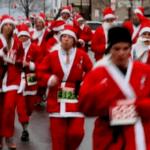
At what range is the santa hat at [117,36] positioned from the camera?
4.27 meters

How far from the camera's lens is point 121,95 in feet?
13.9

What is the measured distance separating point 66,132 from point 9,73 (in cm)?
149

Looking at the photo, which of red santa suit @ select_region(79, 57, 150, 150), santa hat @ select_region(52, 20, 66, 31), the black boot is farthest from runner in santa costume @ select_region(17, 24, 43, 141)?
red santa suit @ select_region(79, 57, 150, 150)

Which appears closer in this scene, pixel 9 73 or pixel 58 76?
pixel 58 76

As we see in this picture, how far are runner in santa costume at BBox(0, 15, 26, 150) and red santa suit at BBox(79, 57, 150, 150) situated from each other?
3.07 m

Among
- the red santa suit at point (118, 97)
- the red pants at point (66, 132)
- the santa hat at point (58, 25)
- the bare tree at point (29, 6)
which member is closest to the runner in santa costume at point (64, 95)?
the red pants at point (66, 132)

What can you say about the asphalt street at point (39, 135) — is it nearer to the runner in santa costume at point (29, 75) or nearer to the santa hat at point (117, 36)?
the runner in santa costume at point (29, 75)

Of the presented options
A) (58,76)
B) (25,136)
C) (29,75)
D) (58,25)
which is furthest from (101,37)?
(58,76)

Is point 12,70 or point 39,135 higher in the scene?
point 12,70

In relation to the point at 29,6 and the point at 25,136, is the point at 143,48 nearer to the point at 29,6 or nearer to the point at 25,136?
the point at 25,136

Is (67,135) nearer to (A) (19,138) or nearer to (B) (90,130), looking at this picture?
(A) (19,138)

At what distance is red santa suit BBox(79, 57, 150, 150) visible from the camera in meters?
4.18

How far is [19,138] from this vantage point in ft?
27.9

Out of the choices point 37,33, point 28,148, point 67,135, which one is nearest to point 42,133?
point 28,148
